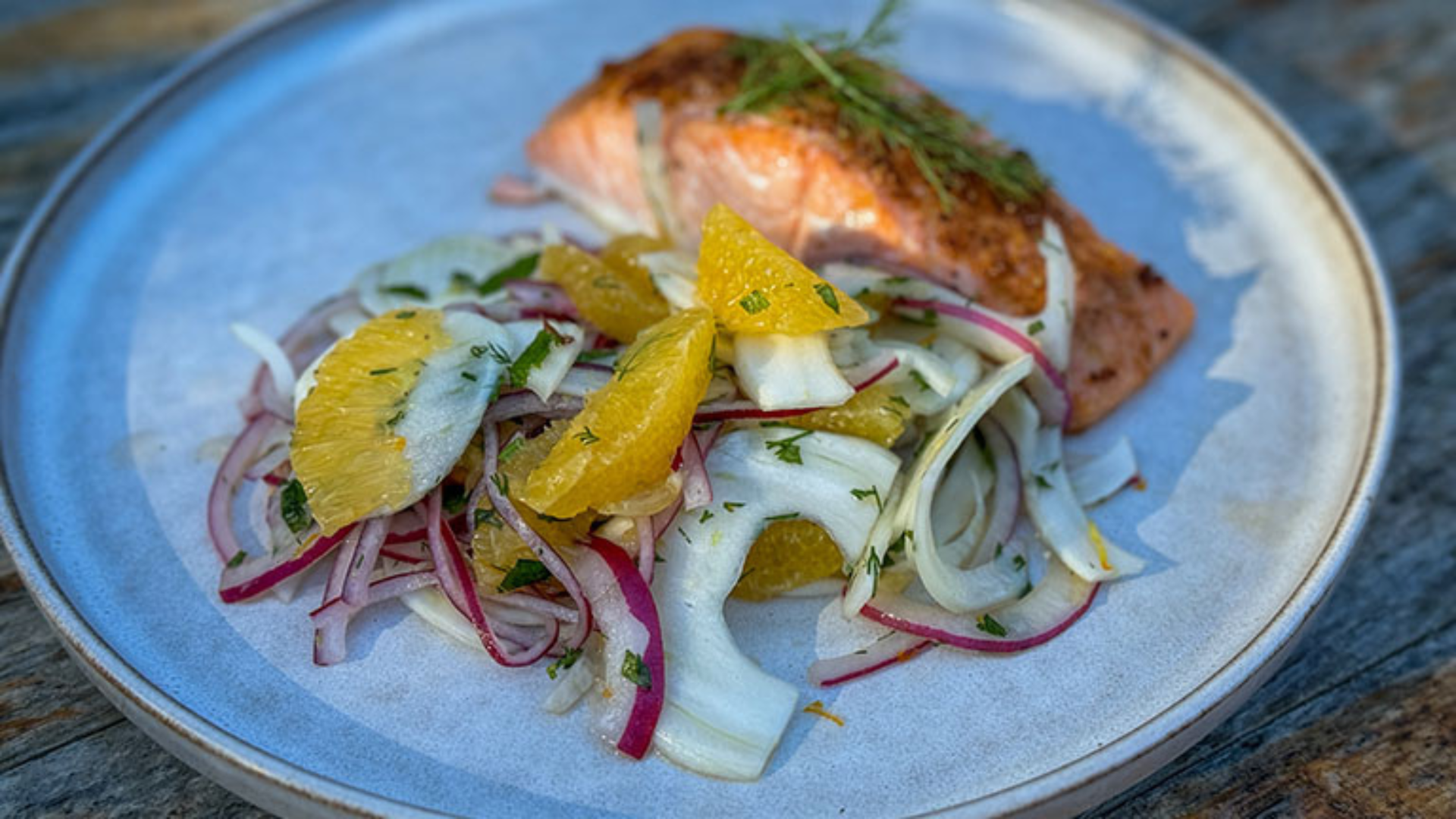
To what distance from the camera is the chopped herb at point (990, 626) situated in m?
2.49

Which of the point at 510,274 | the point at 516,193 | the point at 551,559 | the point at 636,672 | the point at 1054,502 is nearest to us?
the point at 636,672

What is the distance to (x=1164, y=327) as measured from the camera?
3.14m

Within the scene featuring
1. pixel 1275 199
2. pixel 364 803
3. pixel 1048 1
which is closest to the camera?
pixel 364 803

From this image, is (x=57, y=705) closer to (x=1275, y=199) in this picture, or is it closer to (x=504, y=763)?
(x=504, y=763)

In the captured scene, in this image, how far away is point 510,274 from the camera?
3135mm

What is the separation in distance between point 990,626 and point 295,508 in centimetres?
136

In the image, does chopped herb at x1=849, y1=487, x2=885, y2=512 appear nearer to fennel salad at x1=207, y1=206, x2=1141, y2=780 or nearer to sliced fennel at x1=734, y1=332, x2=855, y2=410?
fennel salad at x1=207, y1=206, x2=1141, y2=780

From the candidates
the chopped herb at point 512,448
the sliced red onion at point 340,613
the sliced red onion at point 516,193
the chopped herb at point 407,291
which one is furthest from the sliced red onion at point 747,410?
the sliced red onion at point 516,193

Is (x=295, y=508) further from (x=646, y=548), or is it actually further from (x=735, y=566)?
(x=735, y=566)

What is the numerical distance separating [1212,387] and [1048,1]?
1603 millimetres

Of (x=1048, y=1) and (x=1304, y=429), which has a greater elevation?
(x=1048, y=1)

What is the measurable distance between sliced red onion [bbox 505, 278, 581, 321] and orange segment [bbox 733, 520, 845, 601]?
68cm

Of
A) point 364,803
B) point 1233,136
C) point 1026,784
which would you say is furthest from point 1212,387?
point 364,803

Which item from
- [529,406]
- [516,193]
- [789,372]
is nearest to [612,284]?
[529,406]
